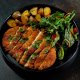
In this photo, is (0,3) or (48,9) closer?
(48,9)

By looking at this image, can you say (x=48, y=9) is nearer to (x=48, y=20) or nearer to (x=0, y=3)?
(x=48, y=20)

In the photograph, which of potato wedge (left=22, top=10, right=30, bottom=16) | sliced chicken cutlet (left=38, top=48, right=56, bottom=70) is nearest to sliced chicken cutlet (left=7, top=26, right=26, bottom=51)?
potato wedge (left=22, top=10, right=30, bottom=16)

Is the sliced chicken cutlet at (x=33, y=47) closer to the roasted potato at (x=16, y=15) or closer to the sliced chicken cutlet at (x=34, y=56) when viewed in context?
the sliced chicken cutlet at (x=34, y=56)

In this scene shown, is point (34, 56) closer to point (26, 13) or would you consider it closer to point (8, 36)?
point (8, 36)

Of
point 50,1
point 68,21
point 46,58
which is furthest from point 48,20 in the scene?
point 50,1

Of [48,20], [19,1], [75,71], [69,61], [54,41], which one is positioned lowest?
[75,71]

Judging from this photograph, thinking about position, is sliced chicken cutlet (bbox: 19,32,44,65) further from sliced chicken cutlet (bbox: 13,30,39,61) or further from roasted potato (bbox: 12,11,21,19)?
roasted potato (bbox: 12,11,21,19)

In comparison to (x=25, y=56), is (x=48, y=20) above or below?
above
